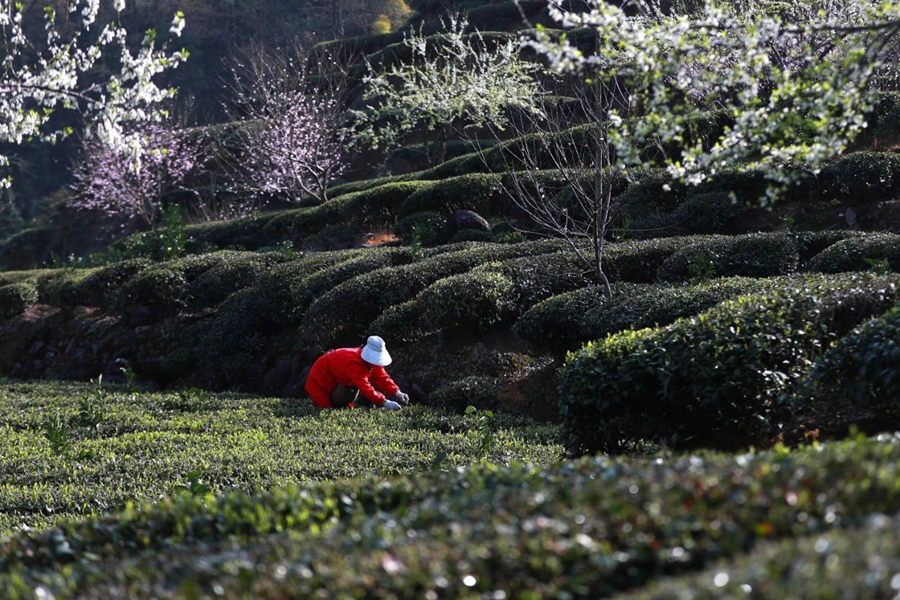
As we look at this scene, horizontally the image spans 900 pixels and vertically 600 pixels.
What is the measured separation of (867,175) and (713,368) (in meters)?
10.5

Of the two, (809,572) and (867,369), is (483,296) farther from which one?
(809,572)

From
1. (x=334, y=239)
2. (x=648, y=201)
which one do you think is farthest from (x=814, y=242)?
(x=334, y=239)

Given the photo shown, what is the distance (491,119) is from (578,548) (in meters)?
23.8

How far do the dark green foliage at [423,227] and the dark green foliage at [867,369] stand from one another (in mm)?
12726

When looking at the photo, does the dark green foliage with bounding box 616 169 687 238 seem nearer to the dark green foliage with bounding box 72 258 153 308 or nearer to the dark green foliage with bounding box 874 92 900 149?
the dark green foliage with bounding box 874 92 900 149

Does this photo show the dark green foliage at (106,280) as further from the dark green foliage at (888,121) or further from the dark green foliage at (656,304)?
the dark green foliage at (888,121)

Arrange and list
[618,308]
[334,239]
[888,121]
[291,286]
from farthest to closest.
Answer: [334,239] → [888,121] → [291,286] → [618,308]

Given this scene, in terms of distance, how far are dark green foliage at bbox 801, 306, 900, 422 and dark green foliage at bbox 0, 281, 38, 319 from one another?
17.5 m

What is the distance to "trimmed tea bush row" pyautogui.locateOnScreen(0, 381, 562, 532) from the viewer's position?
7344 millimetres

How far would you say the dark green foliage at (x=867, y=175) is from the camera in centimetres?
1510

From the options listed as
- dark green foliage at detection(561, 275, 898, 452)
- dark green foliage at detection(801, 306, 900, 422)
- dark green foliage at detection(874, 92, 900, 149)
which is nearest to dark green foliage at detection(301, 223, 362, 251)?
dark green foliage at detection(874, 92, 900, 149)

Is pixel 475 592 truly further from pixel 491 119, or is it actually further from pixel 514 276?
pixel 491 119

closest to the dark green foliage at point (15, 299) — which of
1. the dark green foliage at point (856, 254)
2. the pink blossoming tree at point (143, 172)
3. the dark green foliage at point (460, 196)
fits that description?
the dark green foliage at point (460, 196)

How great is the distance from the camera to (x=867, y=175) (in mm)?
15070
